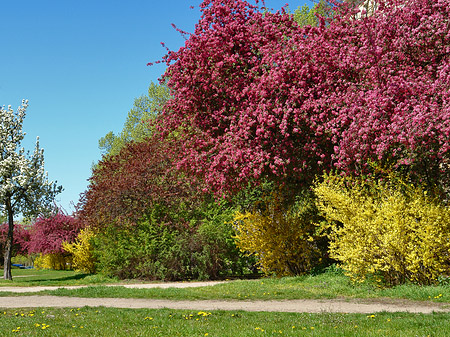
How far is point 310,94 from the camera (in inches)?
513

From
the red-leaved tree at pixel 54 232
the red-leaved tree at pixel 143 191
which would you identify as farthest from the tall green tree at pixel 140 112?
the red-leaved tree at pixel 143 191

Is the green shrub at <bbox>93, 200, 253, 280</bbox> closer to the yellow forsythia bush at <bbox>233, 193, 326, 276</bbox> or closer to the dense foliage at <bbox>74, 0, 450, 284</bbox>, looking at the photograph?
the dense foliage at <bbox>74, 0, 450, 284</bbox>

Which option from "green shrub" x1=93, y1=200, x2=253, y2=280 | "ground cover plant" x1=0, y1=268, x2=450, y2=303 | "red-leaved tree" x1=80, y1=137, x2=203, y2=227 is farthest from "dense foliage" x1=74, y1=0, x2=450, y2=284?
"red-leaved tree" x1=80, y1=137, x2=203, y2=227

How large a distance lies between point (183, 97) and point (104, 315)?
816cm

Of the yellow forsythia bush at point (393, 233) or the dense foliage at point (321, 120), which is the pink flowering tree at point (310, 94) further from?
the yellow forsythia bush at point (393, 233)

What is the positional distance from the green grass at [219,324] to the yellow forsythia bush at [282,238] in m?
6.56

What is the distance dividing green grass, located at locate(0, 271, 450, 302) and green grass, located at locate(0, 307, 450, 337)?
2.69m

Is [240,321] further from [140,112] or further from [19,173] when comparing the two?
[140,112]

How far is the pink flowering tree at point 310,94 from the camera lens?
11.3 m

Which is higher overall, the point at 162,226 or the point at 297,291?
the point at 162,226

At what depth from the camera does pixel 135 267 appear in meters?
20.5

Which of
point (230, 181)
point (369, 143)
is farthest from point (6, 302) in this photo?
point (369, 143)

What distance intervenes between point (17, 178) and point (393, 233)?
2105cm

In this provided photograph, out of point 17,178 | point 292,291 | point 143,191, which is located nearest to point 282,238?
point 292,291
